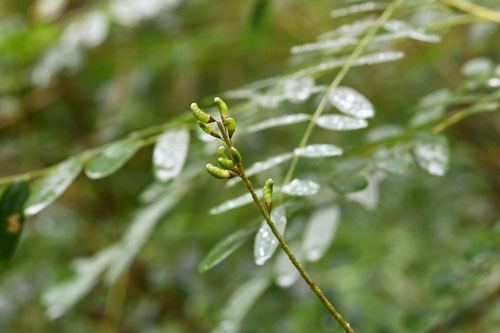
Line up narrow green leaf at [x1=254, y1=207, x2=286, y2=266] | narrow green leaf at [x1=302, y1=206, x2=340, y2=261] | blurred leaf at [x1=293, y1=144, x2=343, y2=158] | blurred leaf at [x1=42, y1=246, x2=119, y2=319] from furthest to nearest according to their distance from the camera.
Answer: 1. blurred leaf at [x1=42, y1=246, x2=119, y2=319]
2. narrow green leaf at [x1=302, y1=206, x2=340, y2=261]
3. blurred leaf at [x1=293, y1=144, x2=343, y2=158]
4. narrow green leaf at [x1=254, y1=207, x2=286, y2=266]

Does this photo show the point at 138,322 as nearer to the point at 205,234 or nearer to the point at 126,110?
the point at 205,234

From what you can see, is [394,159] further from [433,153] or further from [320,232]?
[320,232]

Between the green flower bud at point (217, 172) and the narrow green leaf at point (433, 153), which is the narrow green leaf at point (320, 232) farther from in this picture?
the green flower bud at point (217, 172)

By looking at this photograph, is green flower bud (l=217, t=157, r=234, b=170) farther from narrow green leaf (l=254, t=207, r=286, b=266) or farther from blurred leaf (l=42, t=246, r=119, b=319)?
blurred leaf (l=42, t=246, r=119, b=319)

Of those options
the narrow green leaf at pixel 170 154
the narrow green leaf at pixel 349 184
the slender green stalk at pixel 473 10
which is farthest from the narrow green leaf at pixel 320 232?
the slender green stalk at pixel 473 10

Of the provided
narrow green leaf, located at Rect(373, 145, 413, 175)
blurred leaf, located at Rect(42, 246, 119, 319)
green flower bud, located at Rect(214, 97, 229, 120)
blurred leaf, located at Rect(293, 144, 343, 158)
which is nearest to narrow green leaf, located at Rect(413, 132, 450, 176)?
narrow green leaf, located at Rect(373, 145, 413, 175)

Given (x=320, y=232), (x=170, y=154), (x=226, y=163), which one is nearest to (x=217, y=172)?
(x=226, y=163)
